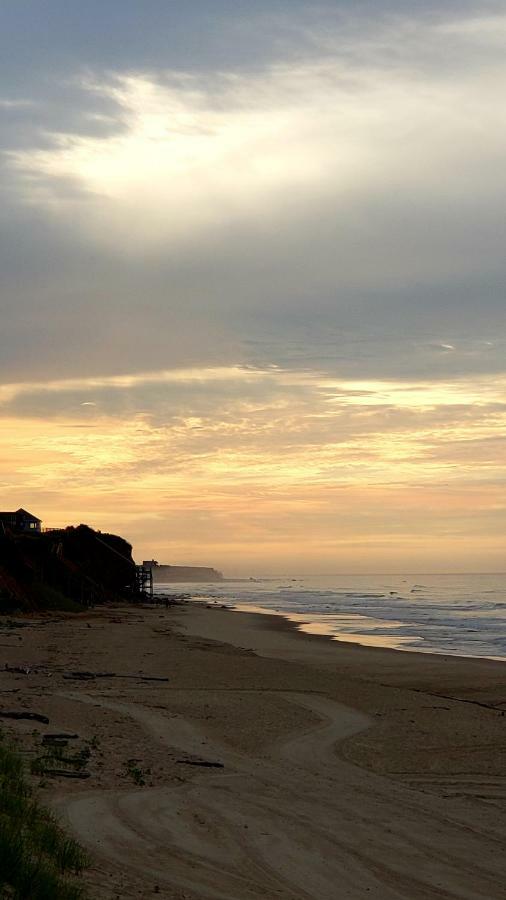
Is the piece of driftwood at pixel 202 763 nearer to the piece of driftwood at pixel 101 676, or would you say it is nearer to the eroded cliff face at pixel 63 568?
the piece of driftwood at pixel 101 676

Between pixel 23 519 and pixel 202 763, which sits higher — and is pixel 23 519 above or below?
above

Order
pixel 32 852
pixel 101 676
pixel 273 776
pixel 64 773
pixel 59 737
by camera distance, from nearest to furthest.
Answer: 1. pixel 32 852
2. pixel 64 773
3. pixel 273 776
4. pixel 59 737
5. pixel 101 676

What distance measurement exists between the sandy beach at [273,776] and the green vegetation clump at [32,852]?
327mm

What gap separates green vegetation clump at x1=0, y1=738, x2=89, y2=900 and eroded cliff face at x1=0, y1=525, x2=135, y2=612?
38673 millimetres

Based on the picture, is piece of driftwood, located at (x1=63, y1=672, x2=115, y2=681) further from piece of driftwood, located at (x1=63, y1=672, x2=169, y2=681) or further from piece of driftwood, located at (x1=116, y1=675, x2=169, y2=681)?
piece of driftwood, located at (x1=116, y1=675, x2=169, y2=681)

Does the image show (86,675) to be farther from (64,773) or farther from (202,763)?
(64,773)

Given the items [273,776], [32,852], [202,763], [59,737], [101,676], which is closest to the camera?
[32,852]

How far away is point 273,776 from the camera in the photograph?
12875mm

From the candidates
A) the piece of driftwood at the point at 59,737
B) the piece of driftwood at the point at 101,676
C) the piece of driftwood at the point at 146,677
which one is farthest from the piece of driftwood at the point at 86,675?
the piece of driftwood at the point at 59,737

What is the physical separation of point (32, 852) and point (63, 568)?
56.7 m

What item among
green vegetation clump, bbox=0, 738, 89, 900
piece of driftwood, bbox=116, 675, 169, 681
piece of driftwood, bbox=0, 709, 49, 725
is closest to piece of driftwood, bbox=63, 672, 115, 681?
piece of driftwood, bbox=116, 675, 169, 681

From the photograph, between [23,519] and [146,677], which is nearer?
[146,677]

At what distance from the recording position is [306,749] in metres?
15.2

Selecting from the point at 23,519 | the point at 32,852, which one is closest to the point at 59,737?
the point at 32,852
